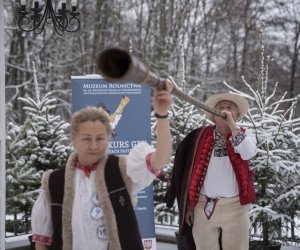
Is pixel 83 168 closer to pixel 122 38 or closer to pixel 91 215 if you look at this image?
pixel 91 215

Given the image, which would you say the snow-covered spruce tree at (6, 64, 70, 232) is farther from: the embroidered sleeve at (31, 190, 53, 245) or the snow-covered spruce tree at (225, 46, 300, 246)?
the embroidered sleeve at (31, 190, 53, 245)

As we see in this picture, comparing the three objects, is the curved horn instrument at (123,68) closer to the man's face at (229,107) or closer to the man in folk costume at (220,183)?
the man in folk costume at (220,183)

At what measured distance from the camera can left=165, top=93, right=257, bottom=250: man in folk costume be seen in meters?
4.02

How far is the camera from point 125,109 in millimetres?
5590

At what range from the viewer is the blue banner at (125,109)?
216 inches

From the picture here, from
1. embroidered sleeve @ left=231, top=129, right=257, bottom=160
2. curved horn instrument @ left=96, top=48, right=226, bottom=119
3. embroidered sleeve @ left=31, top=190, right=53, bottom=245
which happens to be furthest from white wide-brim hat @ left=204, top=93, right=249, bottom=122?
curved horn instrument @ left=96, top=48, right=226, bottom=119

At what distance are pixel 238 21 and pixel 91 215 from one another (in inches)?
713

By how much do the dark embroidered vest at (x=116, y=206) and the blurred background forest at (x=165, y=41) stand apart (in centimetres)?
1270

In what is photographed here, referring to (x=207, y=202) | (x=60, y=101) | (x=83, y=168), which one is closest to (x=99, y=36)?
(x=60, y=101)

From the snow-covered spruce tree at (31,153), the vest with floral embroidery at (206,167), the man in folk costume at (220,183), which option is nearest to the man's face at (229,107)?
the man in folk costume at (220,183)

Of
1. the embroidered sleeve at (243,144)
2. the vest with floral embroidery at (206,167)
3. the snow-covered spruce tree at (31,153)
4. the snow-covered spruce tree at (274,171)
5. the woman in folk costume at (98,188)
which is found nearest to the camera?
the woman in folk costume at (98,188)

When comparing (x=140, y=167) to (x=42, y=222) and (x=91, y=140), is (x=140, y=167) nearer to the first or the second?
(x=91, y=140)

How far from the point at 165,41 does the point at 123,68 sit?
50.1 feet

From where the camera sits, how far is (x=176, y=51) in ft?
55.6
